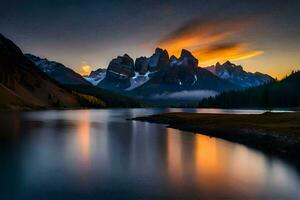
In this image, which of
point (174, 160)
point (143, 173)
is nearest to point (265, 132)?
point (174, 160)

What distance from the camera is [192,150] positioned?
65.1 meters

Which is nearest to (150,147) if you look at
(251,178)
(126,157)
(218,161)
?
(126,157)

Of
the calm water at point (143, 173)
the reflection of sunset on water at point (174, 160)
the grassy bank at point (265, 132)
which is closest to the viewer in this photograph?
the calm water at point (143, 173)

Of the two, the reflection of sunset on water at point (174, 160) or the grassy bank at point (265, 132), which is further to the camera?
the grassy bank at point (265, 132)

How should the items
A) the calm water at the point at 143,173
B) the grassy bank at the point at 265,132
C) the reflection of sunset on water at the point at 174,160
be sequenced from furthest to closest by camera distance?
1. the grassy bank at the point at 265,132
2. the reflection of sunset on water at the point at 174,160
3. the calm water at the point at 143,173

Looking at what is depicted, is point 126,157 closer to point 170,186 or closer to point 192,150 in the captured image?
point 192,150

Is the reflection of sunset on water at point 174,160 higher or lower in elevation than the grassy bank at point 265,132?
lower

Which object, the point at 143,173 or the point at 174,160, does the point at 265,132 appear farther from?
the point at 143,173

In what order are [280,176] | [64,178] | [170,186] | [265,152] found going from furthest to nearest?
[265,152] → [280,176] → [64,178] → [170,186]

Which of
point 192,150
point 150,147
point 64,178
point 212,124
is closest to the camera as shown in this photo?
point 64,178

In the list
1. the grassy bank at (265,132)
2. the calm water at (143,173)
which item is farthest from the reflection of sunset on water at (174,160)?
the grassy bank at (265,132)

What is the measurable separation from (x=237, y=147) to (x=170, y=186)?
35.0 metres

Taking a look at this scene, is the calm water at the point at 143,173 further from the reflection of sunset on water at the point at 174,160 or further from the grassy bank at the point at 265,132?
the grassy bank at the point at 265,132

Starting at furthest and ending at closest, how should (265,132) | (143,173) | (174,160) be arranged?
(265,132) < (174,160) < (143,173)
